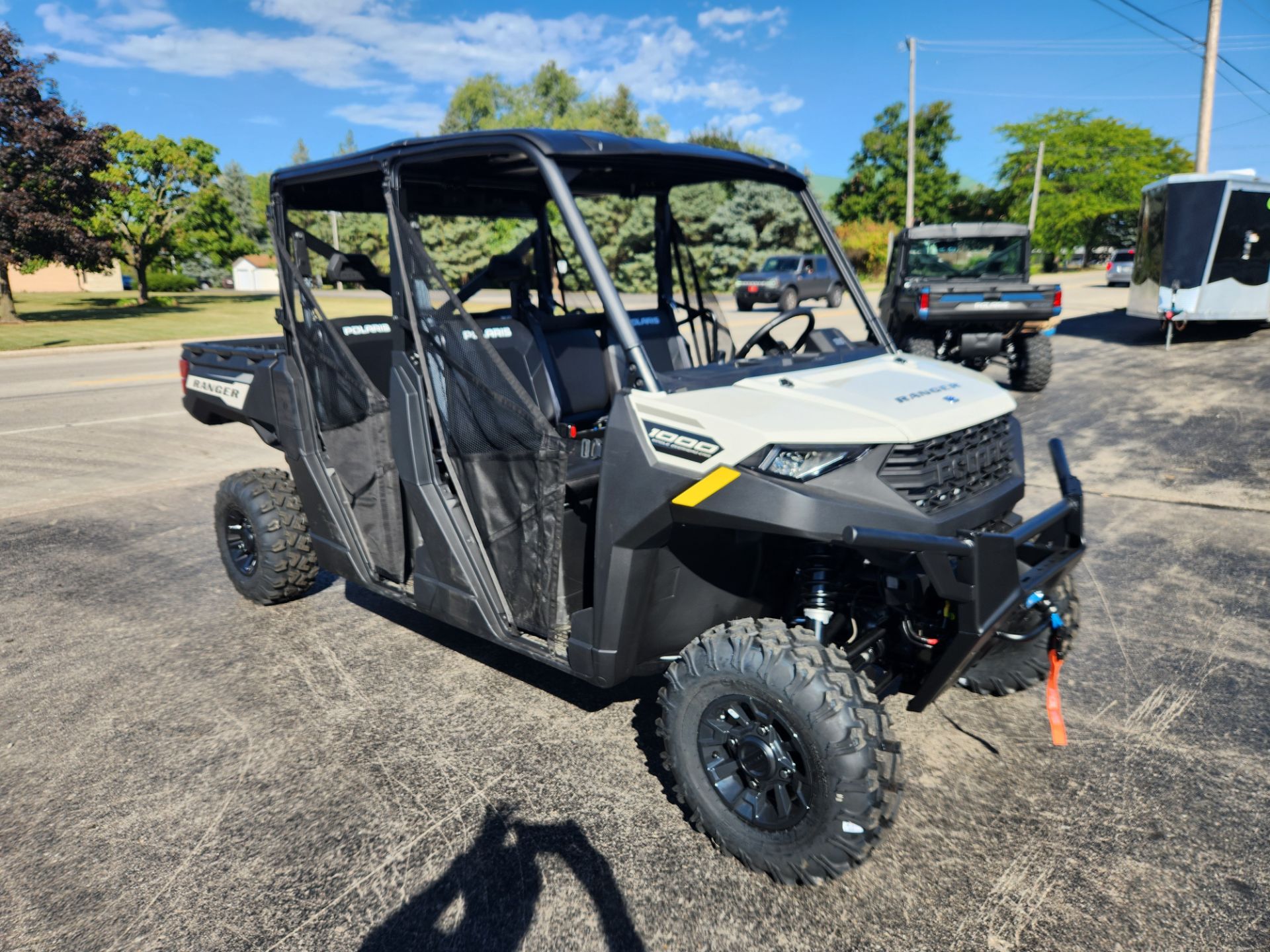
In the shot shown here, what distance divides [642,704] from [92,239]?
98.4 feet

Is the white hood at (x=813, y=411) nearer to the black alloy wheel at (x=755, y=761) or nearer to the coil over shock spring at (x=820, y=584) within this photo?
the coil over shock spring at (x=820, y=584)

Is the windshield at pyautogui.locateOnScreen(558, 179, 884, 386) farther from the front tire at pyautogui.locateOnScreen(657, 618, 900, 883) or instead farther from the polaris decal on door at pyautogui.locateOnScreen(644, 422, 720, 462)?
the front tire at pyautogui.locateOnScreen(657, 618, 900, 883)

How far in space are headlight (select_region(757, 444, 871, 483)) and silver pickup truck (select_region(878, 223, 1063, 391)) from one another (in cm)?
989

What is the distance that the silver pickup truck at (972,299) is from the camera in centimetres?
1156

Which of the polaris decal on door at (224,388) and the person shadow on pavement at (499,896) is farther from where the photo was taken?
the polaris decal on door at (224,388)

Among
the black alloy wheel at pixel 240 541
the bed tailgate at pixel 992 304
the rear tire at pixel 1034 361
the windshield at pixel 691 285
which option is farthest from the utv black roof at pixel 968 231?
the black alloy wheel at pixel 240 541

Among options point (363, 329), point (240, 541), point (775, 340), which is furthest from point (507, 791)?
point (240, 541)

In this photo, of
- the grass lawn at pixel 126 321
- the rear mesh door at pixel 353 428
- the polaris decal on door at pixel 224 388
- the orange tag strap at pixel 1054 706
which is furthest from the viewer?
the grass lawn at pixel 126 321

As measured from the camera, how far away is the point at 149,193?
32.5 metres

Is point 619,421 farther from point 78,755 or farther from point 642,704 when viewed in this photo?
point 78,755

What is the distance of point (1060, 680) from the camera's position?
4.04m

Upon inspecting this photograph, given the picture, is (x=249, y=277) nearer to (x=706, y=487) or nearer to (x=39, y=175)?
(x=39, y=175)

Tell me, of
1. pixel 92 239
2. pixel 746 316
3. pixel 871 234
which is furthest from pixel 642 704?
pixel 871 234

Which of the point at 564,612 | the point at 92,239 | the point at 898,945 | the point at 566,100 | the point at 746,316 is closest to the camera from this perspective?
the point at 898,945
